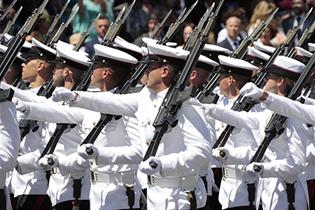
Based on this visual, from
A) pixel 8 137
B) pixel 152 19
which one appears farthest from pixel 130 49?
pixel 152 19

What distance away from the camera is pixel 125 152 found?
1353cm

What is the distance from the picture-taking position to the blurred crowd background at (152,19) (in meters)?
20.8

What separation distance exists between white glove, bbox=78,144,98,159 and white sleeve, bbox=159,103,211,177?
2.54ft

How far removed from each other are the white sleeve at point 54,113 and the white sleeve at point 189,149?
1418 mm

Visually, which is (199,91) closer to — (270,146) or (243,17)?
(270,146)

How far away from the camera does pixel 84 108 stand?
43.5 feet

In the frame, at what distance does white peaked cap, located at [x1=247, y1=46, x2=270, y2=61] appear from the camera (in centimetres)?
1689

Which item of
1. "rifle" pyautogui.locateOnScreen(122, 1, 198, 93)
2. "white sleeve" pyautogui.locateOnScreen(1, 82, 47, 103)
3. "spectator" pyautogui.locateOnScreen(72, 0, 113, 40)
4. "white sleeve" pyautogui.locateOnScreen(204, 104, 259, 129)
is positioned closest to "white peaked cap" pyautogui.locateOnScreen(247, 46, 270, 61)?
"rifle" pyautogui.locateOnScreen(122, 1, 198, 93)

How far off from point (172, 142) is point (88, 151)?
0.83m

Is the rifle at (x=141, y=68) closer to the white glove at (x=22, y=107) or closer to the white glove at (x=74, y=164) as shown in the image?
the white glove at (x=74, y=164)

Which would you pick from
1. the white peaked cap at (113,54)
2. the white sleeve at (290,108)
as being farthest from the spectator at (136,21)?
the white sleeve at (290,108)

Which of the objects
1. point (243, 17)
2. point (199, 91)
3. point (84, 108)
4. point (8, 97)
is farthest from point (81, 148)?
point (243, 17)

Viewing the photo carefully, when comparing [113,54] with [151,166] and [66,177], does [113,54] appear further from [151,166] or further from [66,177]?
[151,166]

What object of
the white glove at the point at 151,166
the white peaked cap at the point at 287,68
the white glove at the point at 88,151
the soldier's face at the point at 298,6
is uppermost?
the soldier's face at the point at 298,6
